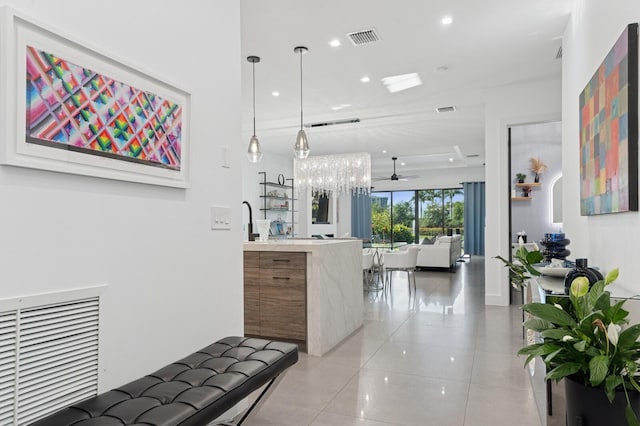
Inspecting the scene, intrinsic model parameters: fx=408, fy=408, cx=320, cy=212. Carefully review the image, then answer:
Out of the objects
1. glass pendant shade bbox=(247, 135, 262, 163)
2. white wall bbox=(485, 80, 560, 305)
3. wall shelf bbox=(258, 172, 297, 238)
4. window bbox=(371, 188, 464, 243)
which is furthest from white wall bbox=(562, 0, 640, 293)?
window bbox=(371, 188, 464, 243)

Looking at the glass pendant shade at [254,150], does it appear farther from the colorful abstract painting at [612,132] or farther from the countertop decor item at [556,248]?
the colorful abstract painting at [612,132]

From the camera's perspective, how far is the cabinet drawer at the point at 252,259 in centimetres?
369

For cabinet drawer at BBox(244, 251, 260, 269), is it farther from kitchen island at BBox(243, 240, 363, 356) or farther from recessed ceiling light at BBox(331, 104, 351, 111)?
recessed ceiling light at BBox(331, 104, 351, 111)

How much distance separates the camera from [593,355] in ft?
4.14

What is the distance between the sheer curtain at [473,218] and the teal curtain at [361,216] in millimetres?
3179

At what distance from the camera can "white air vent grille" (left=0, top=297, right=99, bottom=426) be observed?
50.3 inches

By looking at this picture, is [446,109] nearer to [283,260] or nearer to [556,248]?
[556,248]

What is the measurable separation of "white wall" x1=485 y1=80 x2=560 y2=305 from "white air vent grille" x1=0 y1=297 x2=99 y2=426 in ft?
16.3

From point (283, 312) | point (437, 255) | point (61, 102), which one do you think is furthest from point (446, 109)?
point (61, 102)

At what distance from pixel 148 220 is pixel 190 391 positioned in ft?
2.57

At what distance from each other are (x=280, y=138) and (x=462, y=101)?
3630 millimetres

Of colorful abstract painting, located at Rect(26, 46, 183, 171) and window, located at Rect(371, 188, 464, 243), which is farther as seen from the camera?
window, located at Rect(371, 188, 464, 243)

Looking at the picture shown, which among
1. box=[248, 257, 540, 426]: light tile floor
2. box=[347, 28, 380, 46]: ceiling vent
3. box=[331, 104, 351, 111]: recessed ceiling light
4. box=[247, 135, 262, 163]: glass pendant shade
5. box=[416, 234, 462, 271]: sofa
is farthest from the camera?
box=[416, 234, 462, 271]: sofa

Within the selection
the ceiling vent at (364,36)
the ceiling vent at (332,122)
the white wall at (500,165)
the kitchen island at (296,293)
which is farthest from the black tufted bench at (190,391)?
the ceiling vent at (332,122)
